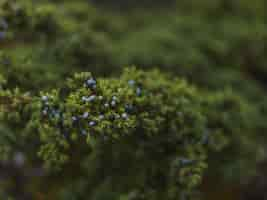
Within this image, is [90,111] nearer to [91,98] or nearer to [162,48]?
[91,98]

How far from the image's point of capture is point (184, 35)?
349 centimetres

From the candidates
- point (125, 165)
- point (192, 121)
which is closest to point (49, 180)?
point (125, 165)

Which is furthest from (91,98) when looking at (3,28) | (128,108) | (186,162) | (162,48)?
(162,48)

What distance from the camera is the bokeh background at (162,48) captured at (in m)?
2.48

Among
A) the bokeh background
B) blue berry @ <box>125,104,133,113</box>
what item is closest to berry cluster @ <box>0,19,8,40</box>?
the bokeh background

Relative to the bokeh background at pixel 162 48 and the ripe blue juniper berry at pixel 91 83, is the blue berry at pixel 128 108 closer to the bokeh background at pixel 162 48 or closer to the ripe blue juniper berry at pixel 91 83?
the ripe blue juniper berry at pixel 91 83

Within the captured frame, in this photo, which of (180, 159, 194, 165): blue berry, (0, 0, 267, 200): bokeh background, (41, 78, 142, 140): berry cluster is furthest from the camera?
(0, 0, 267, 200): bokeh background

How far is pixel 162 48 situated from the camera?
10.5 feet

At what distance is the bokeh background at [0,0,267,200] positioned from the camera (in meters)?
2.48

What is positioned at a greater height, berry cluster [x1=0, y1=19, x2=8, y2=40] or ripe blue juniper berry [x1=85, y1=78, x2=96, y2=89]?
berry cluster [x1=0, y1=19, x2=8, y2=40]

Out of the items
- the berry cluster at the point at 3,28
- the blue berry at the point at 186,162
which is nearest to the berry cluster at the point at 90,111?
the blue berry at the point at 186,162

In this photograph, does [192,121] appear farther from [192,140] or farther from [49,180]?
[49,180]

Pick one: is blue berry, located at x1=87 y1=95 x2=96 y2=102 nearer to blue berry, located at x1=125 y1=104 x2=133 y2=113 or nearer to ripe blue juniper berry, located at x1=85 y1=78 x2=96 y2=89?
ripe blue juniper berry, located at x1=85 y1=78 x2=96 y2=89

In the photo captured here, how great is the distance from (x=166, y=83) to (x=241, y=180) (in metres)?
1.22
